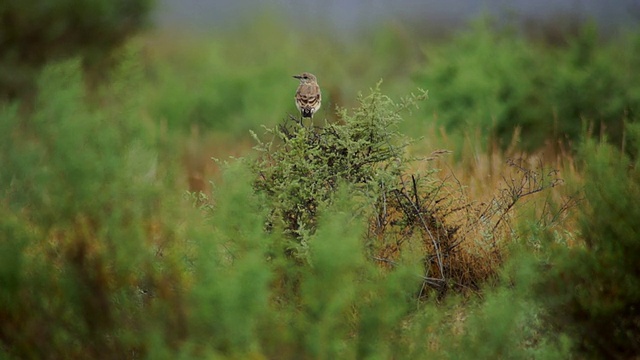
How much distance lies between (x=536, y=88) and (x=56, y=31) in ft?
22.3

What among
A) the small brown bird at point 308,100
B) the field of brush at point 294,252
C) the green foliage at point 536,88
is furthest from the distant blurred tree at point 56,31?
the field of brush at point 294,252

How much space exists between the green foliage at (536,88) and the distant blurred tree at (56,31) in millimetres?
4682

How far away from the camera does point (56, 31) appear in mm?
12648

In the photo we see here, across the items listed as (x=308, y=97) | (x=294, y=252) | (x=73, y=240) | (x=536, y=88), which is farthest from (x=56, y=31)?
(x=73, y=240)

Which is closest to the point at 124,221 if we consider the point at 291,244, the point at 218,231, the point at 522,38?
the point at 218,231

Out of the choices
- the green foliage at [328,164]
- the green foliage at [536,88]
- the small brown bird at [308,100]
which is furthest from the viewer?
the green foliage at [536,88]

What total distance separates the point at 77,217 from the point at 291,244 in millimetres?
1471

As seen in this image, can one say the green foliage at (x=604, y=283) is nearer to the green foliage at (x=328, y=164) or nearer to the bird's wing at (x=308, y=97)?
the green foliage at (x=328, y=164)

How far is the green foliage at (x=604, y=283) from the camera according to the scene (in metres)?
3.66

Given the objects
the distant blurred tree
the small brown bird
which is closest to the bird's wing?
the small brown bird

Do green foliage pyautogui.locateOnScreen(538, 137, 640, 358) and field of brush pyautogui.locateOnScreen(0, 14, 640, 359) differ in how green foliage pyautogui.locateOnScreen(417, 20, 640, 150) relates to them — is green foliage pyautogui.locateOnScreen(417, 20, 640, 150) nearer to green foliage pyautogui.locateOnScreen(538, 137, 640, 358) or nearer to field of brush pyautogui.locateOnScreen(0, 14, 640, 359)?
field of brush pyautogui.locateOnScreen(0, 14, 640, 359)

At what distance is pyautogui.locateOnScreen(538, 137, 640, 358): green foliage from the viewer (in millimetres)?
3662

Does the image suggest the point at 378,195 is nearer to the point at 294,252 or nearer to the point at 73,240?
the point at 294,252

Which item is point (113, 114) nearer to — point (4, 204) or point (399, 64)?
point (4, 204)
